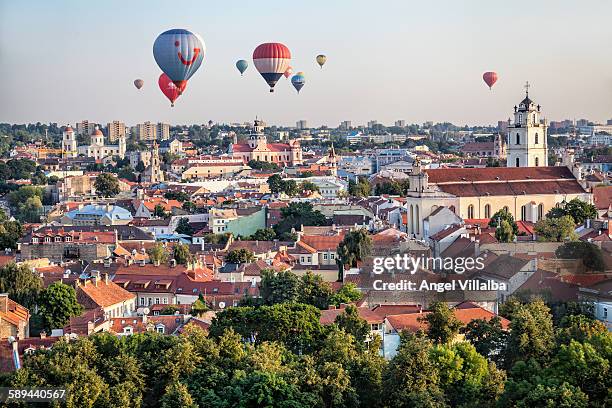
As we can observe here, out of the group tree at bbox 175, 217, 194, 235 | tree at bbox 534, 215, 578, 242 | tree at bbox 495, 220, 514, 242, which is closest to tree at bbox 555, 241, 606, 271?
tree at bbox 534, 215, 578, 242

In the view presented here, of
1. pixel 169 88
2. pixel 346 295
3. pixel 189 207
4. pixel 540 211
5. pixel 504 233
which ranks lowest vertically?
pixel 189 207

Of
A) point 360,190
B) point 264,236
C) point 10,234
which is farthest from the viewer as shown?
point 360,190

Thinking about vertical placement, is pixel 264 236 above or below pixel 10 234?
below

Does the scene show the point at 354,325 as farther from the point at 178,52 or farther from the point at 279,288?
the point at 178,52

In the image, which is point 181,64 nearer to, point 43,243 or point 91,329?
point 43,243

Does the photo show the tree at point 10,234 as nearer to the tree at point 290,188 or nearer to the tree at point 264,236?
the tree at point 264,236

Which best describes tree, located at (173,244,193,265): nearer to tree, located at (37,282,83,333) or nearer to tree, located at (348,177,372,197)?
tree, located at (37,282,83,333)

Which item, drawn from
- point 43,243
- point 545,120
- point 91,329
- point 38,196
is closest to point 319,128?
point 38,196

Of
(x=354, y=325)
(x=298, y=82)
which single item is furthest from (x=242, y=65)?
(x=354, y=325)
